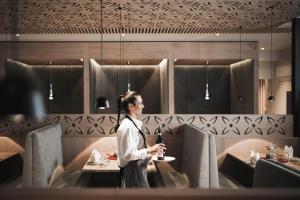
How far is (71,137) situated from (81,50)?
144 inches

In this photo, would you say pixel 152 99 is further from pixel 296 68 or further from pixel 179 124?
pixel 296 68

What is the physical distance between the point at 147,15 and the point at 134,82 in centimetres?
424

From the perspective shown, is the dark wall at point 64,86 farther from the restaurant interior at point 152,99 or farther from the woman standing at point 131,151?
the woman standing at point 131,151

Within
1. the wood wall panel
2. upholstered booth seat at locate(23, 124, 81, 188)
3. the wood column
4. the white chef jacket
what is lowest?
upholstered booth seat at locate(23, 124, 81, 188)

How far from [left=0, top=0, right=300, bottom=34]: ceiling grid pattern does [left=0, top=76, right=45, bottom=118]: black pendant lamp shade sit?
3552 millimetres

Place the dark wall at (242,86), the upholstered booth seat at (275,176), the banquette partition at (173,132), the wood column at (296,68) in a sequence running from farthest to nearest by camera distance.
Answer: the dark wall at (242,86) < the wood column at (296,68) < the banquette partition at (173,132) < the upholstered booth seat at (275,176)

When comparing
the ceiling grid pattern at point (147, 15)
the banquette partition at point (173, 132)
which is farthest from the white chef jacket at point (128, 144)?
the ceiling grid pattern at point (147, 15)

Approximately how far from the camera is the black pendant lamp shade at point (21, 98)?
1056 mm

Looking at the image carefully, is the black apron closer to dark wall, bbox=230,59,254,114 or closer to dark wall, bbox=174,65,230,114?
dark wall, bbox=230,59,254,114

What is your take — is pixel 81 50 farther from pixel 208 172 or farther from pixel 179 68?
pixel 208 172

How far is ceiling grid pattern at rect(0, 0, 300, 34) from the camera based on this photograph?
14.9ft

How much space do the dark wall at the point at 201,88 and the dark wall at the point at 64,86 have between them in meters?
2.91

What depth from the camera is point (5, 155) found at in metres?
4.30

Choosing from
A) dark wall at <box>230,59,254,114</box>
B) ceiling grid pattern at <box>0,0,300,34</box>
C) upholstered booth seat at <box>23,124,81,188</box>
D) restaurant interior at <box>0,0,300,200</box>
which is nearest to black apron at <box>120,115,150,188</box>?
restaurant interior at <box>0,0,300,200</box>
